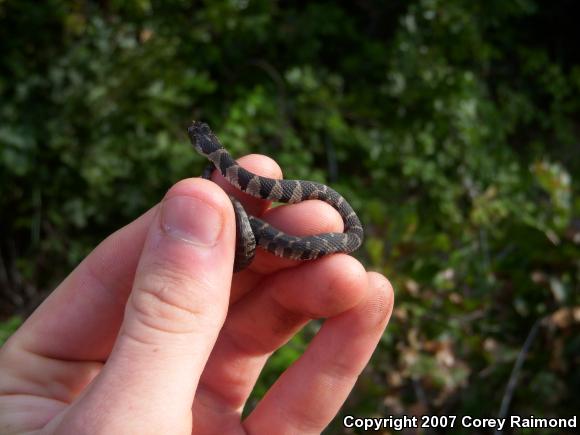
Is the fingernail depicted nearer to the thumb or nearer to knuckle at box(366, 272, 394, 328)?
the thumb

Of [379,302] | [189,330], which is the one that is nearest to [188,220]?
[189,330]

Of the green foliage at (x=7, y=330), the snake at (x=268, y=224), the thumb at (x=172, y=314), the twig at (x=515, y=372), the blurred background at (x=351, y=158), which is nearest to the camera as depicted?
the thumb at (x=172, y=314)

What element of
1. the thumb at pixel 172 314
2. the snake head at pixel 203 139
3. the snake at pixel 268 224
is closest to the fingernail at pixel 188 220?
the thumb at pixel 172 314

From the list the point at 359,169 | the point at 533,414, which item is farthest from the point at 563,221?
the point at 359,169

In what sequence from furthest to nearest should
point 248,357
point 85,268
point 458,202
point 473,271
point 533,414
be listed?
point 458,202 → point 473,271 → point 533,414 → point 248,357 → point 85,268

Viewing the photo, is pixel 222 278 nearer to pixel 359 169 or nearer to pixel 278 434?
pixel 278 434

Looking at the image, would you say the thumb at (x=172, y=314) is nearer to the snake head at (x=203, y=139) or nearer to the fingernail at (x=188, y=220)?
the fingernail at (x=188, y=220)

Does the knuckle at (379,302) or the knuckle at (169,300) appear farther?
the knuckle at (379,302)
